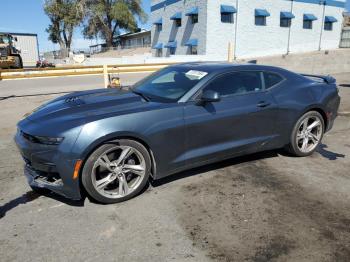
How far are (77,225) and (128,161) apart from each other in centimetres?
86

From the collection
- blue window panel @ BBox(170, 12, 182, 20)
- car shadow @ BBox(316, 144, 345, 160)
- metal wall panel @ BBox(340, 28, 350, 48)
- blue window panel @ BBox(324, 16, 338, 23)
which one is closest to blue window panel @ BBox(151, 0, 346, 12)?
blue window panel @ BBox(324, 16, 338, 23)

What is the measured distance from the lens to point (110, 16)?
52.5 metres

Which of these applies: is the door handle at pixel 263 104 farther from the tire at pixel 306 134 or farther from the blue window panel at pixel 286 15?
the blue window panel at pixel 286 15

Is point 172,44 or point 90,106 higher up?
point 172,44

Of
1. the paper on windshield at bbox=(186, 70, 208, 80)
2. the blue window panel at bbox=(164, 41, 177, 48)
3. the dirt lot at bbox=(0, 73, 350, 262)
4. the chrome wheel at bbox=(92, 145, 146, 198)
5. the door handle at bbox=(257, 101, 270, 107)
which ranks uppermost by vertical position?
the blue window panel at bbox=(164, 41, 177, 48)

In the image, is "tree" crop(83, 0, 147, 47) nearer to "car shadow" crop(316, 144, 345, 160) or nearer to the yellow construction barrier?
the yellow construction barrier

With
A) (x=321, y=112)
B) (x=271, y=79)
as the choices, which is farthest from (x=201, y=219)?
(x=321, y=112)

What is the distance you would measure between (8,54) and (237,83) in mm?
28180

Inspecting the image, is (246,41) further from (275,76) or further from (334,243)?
(334,243)

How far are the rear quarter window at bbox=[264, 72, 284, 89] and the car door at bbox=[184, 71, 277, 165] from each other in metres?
0.09

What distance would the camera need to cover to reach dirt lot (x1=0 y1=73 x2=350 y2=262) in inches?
114

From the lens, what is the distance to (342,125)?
7320 millimetres

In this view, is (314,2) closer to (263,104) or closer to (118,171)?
(263,104)

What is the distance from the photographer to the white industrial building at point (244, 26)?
29.5m
